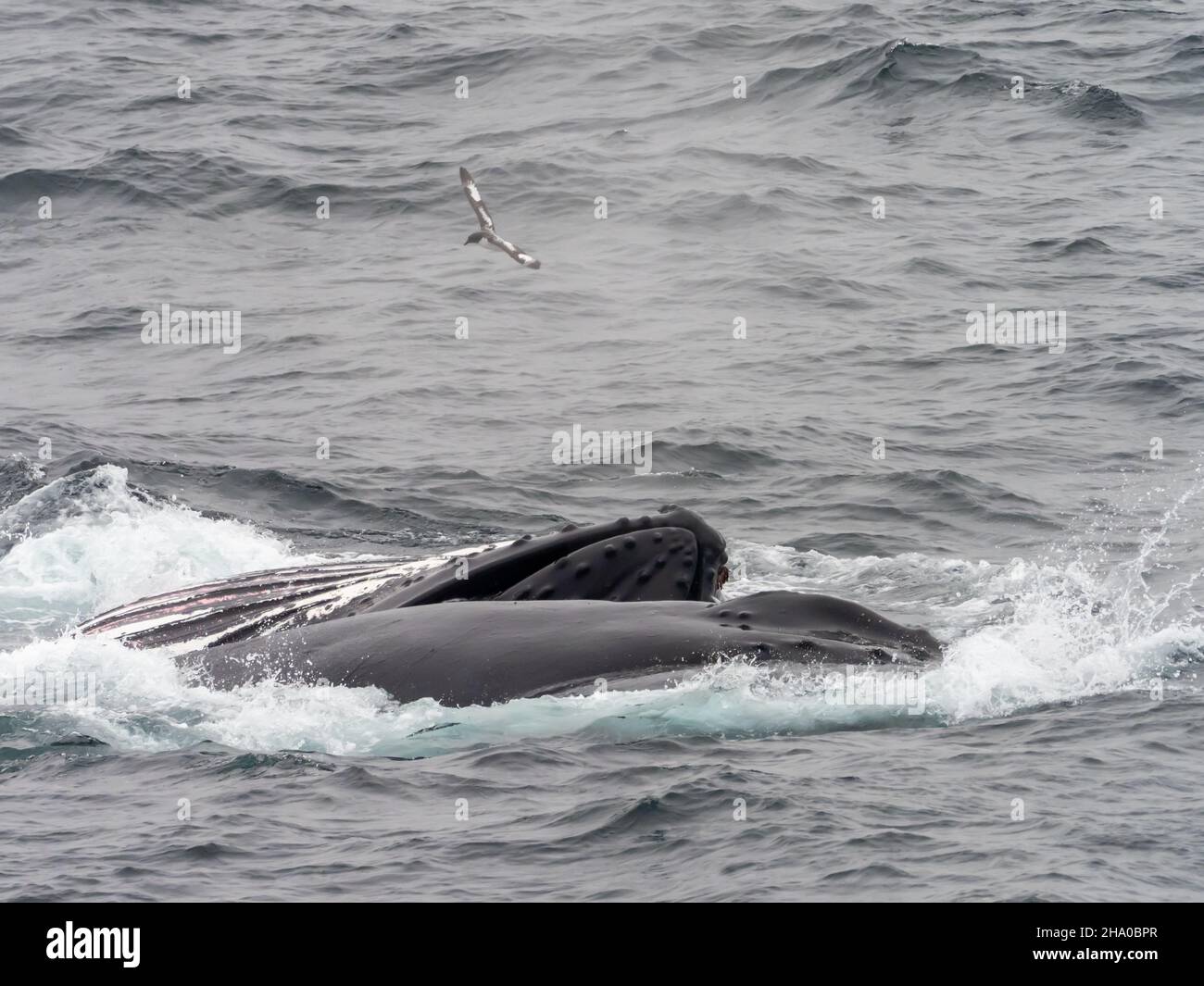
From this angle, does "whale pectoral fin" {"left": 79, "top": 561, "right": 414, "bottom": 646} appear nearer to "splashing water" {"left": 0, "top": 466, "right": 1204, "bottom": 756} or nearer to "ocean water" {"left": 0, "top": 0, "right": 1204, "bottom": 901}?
"splashing water" {"left": 0, "top": 466, "right": 1204, "bottom": 756}

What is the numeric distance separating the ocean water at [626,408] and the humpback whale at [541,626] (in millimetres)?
194

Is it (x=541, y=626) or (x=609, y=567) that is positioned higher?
(x=609, y=567)

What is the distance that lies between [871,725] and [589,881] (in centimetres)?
287

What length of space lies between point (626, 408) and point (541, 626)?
34.0 feet

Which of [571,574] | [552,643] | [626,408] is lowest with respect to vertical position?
[552,643]

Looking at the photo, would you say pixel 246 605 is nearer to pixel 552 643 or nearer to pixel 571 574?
pixel 571 574

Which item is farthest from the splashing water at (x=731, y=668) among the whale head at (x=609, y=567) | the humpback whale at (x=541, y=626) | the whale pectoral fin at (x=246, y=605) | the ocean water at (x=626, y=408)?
the whale head at (x=609, y=567)

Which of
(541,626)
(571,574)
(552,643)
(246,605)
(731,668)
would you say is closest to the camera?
(731,668)

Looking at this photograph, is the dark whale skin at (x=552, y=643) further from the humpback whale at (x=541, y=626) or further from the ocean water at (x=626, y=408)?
the ocean water at (x=626, y=408)

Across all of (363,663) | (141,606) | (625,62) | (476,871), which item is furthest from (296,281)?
(476,871)

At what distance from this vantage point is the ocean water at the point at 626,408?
9.91m

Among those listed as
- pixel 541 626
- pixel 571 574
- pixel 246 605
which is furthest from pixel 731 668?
pixel 246 605

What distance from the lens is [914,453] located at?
20.0 m

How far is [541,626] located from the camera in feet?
37.6
